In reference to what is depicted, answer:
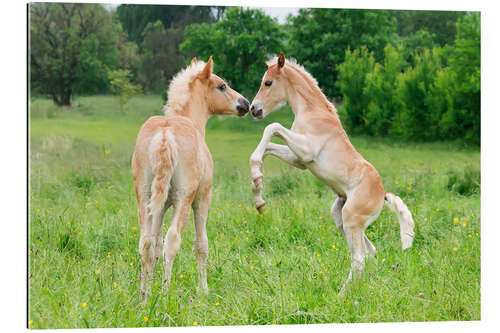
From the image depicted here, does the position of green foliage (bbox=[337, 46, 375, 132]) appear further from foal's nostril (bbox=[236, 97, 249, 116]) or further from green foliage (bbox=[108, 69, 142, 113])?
green foliage (bbox=[108, 69, 142, 113])

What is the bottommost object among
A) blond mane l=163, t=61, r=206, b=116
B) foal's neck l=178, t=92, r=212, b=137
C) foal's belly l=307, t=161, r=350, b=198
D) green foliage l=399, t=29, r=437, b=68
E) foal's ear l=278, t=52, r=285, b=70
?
foal's belly l=307, t=161, r=350, b=198

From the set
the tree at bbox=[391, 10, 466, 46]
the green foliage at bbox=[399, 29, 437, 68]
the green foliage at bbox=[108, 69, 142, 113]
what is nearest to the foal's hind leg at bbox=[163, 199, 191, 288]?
the green foliage at bbox=[108, 69, 142, 113]

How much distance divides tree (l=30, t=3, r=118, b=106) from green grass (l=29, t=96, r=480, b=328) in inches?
9.0

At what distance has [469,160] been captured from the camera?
233 inches

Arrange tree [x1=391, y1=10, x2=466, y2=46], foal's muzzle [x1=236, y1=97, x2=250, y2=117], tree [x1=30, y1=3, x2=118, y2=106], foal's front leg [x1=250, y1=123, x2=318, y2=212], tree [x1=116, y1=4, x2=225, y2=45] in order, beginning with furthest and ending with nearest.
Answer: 1. tree [x1=391, y1=10, x2=466, y2=46]
2. tree [x1=116, y1=4, x2=225, y2=45]
3. tree [x1=30, y1=3, x2=118, y2=106]
4. foal's muzzle [x1=236, y1=97, x2=250, y2=117]
5. foal's front leg [x1=250, y1=123, x2=318, y2=212]

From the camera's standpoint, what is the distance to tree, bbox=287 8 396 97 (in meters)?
5.48

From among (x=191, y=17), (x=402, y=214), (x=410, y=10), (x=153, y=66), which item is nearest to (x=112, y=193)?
(x=153, y=66)

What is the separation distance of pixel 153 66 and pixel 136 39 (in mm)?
486

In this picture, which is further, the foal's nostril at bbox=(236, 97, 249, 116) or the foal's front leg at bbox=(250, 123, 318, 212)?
the foal's nostril at bbox=(236, 97, 249, 116)

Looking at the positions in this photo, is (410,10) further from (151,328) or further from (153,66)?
(151,328)

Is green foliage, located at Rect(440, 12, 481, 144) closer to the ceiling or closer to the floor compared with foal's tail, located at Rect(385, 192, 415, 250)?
closer to the ceiling

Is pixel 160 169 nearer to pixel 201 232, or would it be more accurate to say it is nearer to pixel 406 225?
pixel 201 232

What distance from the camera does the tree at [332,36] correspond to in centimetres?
548

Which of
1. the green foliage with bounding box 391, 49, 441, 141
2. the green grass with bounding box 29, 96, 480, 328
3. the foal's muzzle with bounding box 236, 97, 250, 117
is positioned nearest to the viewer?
the green grass with bounding box 29, 96, 480, 328
